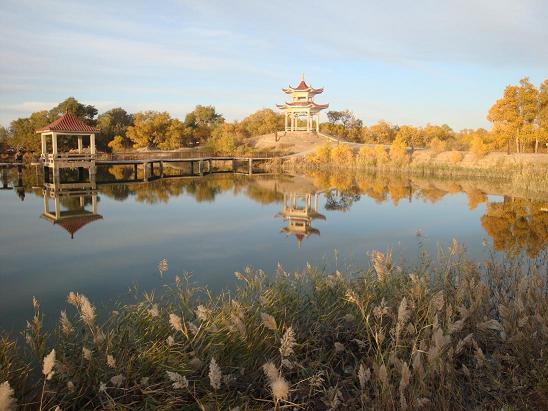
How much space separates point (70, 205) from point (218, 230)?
9.03 m

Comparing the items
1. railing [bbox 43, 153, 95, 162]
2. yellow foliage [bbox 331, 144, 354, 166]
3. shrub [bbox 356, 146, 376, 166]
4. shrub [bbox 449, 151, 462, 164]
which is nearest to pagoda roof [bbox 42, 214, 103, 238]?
railing [bbox 43, 153, 95, 162]

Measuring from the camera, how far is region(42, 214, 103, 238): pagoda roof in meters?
15.3

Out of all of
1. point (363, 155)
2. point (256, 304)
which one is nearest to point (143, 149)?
point (363, 155)

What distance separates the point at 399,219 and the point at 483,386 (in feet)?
43.3

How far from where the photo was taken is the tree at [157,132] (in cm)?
5334

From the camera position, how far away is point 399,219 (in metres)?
17.3

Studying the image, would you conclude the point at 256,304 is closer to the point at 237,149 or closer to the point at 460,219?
the point at 460,219

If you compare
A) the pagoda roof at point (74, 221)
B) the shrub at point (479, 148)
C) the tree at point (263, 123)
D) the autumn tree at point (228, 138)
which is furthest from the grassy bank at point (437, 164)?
the pagoda roof at point (74, 221)

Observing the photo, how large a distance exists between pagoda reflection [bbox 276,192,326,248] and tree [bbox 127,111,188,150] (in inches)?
1268

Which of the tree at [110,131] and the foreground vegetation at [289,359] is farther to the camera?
the tree at [110,131]

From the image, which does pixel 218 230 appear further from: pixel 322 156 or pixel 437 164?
pixel 322 156

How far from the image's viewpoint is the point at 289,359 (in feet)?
15.3

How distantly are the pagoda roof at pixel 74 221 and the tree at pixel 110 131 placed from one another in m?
36.5

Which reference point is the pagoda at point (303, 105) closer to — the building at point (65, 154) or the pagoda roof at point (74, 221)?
the building at point (65, 154)
